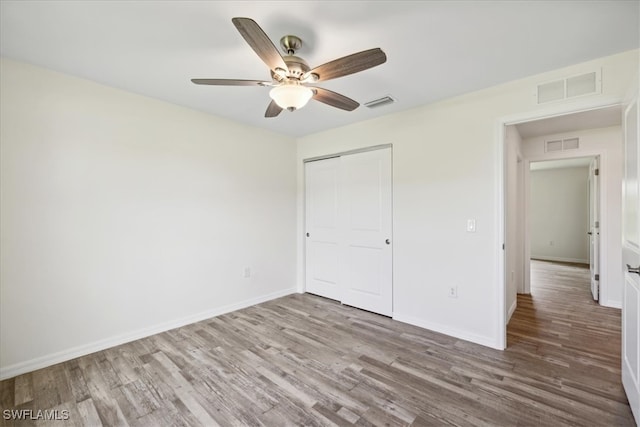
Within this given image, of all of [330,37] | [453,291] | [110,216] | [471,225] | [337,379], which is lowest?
[337,379]

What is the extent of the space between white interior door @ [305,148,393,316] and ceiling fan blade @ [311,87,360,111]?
4.54 feet

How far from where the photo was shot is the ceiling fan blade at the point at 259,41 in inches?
50.8

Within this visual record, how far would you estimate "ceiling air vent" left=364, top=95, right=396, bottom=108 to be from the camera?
2.85 m

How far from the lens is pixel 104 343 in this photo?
2.58 m

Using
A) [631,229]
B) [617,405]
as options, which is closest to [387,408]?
[617,405]

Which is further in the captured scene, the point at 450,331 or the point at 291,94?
the point at 450,331

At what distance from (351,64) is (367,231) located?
2305 millimetres

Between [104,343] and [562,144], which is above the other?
[562,144]

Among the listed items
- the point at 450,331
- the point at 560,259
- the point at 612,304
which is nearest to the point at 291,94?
the point at 450,331

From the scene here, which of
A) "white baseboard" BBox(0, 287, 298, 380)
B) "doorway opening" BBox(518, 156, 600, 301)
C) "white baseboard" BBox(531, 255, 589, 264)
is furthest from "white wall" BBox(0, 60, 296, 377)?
"white baseboard" BBox(531, 255, 589, 264)

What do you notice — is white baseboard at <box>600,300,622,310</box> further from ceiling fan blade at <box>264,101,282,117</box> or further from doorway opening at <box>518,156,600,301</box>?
ceiling fan blade at <box>264,101,282,117</box>

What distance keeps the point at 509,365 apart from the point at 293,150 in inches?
143

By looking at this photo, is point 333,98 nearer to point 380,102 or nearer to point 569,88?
point 380,102

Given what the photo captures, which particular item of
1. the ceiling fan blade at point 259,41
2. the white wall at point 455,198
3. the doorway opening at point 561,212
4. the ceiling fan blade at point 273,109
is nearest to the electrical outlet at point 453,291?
the white wall at point 455,198
